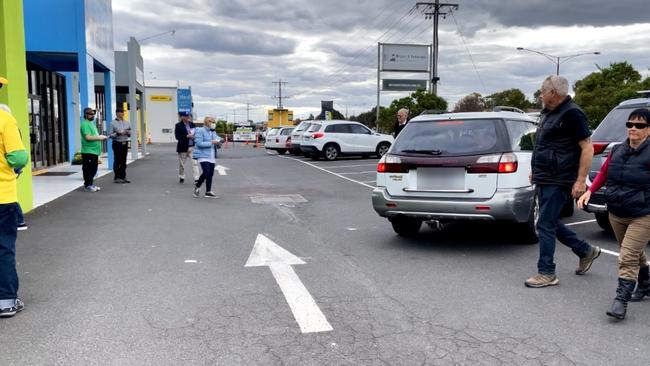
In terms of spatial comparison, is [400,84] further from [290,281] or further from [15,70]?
[290,281]

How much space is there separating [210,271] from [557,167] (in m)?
3.59

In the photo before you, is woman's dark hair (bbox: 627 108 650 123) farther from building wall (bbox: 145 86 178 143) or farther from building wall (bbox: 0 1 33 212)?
building wall (bbox: 145 86 178 143)

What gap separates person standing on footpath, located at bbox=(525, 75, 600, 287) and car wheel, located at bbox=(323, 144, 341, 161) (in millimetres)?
19474

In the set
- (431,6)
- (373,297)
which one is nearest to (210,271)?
(373,297)

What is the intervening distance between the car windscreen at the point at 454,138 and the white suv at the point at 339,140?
17.6m

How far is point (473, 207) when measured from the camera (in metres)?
6.47

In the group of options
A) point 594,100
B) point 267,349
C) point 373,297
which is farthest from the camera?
point 594,100

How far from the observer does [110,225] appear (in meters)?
8.70

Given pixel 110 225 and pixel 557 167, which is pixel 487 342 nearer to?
pixel 557 167

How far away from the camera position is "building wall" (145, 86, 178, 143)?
178ft

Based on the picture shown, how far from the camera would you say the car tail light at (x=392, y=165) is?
694 centimetres

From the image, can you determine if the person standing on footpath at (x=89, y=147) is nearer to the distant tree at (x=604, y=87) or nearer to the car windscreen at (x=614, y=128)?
the car windscreen at (x=614, y=128)

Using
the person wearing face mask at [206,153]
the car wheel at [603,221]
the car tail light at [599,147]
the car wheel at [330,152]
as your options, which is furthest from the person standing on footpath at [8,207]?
the car wheel at [330,152]

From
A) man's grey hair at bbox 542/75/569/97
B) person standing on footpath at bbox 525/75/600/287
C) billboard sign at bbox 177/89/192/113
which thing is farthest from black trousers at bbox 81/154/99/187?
billboard sign at bbox 177/89/192/113
